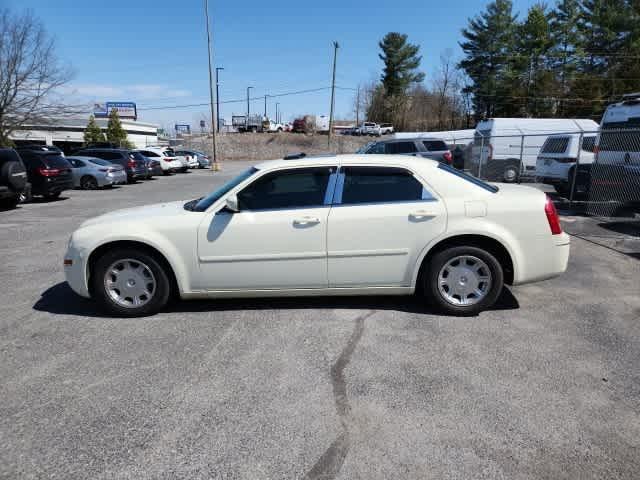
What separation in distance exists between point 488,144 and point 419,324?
1592 cm

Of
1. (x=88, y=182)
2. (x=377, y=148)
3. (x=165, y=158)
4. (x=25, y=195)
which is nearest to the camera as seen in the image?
(x=25, y=195)

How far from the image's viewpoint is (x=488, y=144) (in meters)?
18.3

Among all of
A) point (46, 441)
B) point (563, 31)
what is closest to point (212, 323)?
point (46, 441)

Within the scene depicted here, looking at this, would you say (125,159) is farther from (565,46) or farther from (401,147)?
(565,46)

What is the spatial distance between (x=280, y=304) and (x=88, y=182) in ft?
55.9

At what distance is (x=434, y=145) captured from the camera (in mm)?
17516

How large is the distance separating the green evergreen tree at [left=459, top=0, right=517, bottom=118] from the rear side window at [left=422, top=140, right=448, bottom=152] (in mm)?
36691

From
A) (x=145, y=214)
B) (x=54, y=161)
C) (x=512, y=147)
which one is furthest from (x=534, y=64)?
(x=145, y=214)

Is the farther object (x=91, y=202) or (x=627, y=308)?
(x=91, y=202)

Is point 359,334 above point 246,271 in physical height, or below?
below

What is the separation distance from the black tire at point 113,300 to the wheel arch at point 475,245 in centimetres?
246

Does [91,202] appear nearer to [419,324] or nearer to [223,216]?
[223,216]

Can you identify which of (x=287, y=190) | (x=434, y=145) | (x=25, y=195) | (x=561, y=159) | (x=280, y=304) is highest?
(x=434, y=145)

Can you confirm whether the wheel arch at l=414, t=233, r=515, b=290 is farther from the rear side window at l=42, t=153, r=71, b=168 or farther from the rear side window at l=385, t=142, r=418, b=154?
the rear side window at l=42, t=153, r=71, b=168
